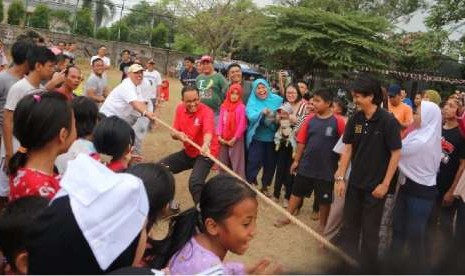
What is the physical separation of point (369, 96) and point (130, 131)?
6.03 feet

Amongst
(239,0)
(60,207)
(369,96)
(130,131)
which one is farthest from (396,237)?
(239,0)

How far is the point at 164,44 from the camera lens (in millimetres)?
34812

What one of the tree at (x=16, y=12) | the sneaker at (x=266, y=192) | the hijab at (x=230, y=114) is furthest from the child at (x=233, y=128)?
the tree at (x=16, y=12)

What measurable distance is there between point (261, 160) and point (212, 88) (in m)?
1.28

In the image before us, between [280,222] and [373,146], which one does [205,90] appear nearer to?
[280,222]

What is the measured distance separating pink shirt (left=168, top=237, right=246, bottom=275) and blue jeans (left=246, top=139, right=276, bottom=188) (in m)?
4.25

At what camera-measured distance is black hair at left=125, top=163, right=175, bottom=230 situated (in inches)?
81.4

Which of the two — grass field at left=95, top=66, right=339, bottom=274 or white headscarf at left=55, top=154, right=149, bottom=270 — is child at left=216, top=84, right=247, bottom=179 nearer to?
grass field at left=95, top=66, right=339, bottom=274

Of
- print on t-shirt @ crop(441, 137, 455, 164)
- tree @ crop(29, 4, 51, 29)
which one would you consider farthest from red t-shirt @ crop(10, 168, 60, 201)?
tree @ crop(29, 4, 51, 29)

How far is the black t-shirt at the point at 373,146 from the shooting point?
12.6 ft

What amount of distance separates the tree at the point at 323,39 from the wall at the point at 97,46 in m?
10.3

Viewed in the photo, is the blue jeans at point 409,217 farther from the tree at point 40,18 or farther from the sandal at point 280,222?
the tree at point 40,18

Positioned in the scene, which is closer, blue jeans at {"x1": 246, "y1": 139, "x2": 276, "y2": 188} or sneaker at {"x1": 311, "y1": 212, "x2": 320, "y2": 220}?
sneaker at {"x1": 311, "y1": 212, "x2": 320, "y2": 220}

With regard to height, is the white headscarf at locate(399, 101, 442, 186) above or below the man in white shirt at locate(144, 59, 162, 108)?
above
